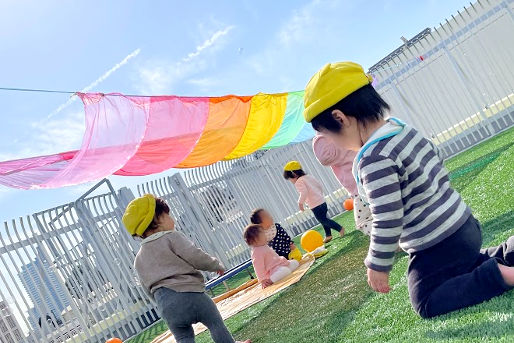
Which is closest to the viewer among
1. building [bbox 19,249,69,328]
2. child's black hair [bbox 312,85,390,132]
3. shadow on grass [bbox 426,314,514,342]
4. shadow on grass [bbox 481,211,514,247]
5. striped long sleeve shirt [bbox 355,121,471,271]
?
shadow on grass [bbox 426,314,514,342]

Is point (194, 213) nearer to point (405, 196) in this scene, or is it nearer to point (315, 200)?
point (315, 200)

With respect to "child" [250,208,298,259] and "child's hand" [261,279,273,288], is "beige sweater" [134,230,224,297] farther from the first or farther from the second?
"child" [250,208,298,259]

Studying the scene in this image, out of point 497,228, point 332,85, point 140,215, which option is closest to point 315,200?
point 497,228

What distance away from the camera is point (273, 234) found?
7.71 meters

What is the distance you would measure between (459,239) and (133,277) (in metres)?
7.94

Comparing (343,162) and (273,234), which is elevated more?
(343,162)

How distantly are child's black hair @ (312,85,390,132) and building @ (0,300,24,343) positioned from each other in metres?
6.73

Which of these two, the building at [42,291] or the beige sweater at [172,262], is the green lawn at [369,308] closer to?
the beige sweater at [172,262]

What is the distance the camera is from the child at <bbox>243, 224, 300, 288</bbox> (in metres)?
6.82

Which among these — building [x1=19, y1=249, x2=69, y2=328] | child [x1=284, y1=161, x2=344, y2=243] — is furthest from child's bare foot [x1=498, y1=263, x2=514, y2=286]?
building [x1=19, y1=249, x2=69, y2=328]

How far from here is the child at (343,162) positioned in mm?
4977

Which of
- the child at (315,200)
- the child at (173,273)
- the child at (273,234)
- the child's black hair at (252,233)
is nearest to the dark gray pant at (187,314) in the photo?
the child at (173,273)

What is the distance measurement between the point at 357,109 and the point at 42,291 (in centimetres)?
733

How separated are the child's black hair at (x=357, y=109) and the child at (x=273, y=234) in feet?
16.9
